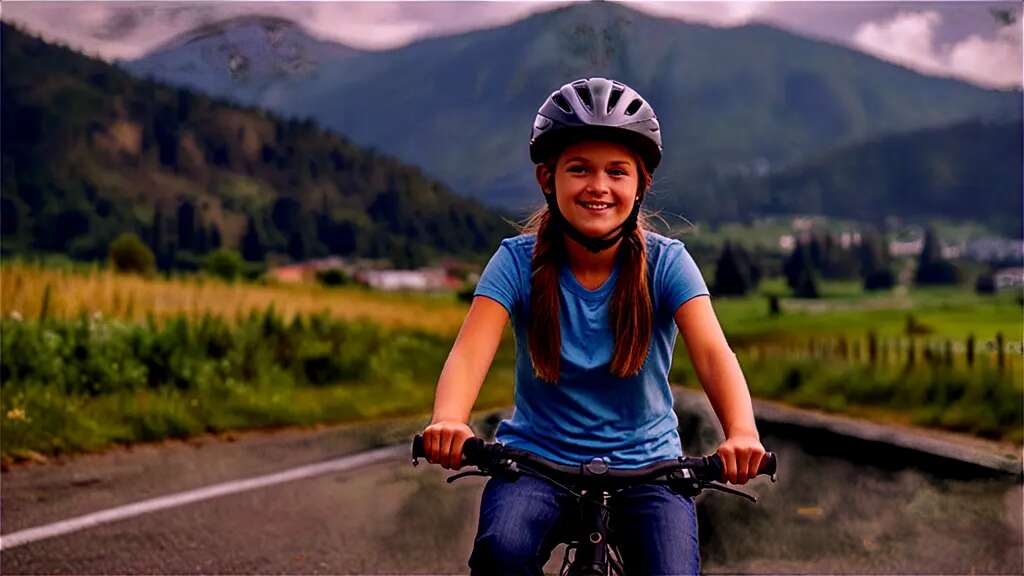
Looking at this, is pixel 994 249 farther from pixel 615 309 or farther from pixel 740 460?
pixel 740 460

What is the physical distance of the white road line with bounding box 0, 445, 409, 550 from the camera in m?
6.16

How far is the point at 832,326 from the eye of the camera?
16312 mm

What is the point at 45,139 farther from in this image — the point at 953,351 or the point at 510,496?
the point at 510,496

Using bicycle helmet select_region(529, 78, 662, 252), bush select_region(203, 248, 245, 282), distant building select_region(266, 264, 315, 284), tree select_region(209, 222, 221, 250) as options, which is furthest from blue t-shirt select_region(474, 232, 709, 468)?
tree select_region(209, 222, 221, 250)

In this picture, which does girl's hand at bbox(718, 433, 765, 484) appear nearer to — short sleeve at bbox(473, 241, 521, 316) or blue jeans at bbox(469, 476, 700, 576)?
blue jeans at bbox(469, 476, 700, 576)

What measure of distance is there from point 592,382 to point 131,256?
18.5 meters

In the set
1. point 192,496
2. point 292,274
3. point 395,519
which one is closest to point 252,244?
point 292,274

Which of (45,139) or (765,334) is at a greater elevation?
(45,139)

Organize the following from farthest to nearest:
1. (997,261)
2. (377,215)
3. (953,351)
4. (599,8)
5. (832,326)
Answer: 1. (377,215)
2. (997,261)
3. (832,326)
4. (953,351)
5. (599,8)

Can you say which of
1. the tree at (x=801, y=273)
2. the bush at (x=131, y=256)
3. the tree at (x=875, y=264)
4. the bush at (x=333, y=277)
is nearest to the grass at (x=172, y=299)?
the bush at (x=131, y=256)

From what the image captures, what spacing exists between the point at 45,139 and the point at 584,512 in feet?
130

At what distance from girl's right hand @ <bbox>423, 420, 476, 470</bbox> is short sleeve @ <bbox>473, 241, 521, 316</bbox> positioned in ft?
1.37

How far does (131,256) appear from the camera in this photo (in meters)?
20.5

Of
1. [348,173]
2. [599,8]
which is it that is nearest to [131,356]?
[599,8]
